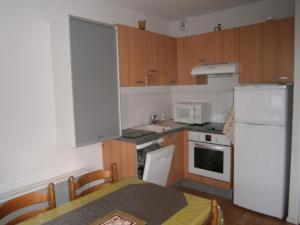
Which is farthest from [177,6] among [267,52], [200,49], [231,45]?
[267,52]

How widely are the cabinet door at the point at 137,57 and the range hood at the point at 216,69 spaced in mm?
774

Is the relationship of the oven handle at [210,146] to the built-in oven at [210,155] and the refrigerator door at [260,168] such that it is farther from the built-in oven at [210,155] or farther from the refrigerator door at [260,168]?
the refrigerator door at [260,168]

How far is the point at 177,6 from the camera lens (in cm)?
313

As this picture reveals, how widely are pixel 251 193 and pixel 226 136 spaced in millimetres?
709

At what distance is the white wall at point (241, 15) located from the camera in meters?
2.94

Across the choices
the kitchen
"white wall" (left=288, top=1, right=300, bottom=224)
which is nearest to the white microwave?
the kitchen

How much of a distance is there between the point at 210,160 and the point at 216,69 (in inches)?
47.7

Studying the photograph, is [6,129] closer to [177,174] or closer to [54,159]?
[54,159]

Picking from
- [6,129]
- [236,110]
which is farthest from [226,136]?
[6,129]

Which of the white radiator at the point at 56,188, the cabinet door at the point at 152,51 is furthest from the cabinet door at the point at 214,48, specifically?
the white radiator at the point at 56,188

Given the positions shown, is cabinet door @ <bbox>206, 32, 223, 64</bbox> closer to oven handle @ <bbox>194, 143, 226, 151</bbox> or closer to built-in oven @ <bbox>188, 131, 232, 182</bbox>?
built-in oven @ <bbox>188, 131, 232, 182</bbox>

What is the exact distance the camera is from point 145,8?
3188 mm

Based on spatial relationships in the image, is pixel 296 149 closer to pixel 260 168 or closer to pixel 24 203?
pixel 260 168

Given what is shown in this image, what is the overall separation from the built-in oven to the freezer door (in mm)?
660
